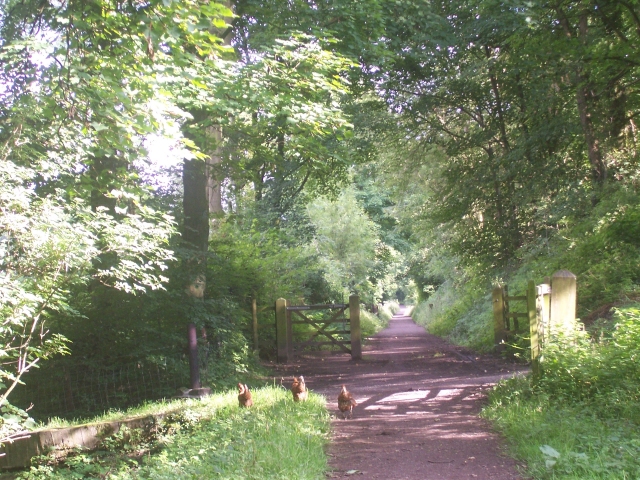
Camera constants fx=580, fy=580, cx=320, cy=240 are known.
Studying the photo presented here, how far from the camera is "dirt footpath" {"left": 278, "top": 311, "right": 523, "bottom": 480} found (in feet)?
18.9

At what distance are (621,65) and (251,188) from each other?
1725 cm

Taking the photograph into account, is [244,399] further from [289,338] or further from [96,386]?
[289,338]

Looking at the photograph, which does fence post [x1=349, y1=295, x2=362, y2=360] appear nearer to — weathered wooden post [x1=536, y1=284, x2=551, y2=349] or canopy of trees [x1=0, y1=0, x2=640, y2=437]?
canopy of trees [x1=0, y1=0, x2=640, y2=437]

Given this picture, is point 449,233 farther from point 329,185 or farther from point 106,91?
point 106,91

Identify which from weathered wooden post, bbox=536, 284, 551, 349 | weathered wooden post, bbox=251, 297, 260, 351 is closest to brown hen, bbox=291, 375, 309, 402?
weathered wooden post, bbox=536, 284, 551, 349

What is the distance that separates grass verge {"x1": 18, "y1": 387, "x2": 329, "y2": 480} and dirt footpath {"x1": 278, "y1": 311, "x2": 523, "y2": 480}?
39cm

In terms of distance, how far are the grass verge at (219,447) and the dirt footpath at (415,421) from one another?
1.27 feet

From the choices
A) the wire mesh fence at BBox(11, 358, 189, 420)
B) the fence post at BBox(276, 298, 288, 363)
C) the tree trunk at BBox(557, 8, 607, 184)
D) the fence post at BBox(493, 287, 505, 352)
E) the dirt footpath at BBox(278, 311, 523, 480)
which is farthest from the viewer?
the fence post at BBox(276, 298, 288, 363)

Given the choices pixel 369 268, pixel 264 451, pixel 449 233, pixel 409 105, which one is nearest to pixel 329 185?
pixel 409 105

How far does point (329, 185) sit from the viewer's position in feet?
68.0

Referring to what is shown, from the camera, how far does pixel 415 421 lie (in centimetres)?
804

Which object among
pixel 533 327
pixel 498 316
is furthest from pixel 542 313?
pixel 498 316

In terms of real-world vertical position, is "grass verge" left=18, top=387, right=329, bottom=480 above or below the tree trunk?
below

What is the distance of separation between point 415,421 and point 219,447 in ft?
10.2
